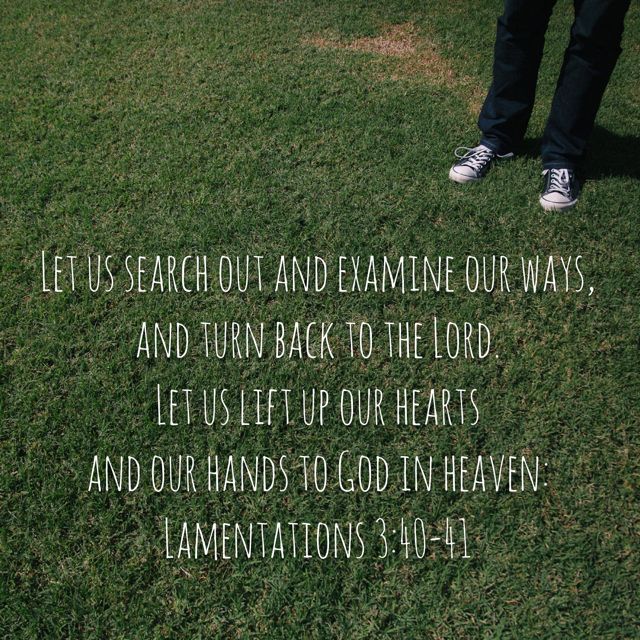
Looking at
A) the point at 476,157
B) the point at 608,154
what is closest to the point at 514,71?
the point at 476,157

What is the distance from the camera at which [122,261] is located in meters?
2.92

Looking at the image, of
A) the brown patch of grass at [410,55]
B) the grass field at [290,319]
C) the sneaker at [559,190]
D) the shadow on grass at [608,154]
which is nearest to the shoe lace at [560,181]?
the sneaker at [559,190]

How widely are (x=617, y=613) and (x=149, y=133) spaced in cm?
331

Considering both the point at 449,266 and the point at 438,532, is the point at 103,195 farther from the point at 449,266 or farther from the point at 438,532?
the point at 438,532

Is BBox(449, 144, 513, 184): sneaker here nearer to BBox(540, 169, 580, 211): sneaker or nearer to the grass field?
the grass field

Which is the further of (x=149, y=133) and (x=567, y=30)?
(x=567, y=30)

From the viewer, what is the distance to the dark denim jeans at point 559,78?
2975 millimetres

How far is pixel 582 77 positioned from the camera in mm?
3115

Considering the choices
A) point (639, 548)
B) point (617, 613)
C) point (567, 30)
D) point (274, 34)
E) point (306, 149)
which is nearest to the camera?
point (617, 613)

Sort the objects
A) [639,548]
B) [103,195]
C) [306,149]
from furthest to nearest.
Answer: [306,149], [103,195], [639,548]

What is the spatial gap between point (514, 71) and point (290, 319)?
185cm

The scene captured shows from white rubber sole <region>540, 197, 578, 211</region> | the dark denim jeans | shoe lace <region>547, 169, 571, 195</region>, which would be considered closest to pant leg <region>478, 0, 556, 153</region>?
the dark denim jeans

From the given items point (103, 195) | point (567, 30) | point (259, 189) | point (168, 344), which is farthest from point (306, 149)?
point (567, 30)

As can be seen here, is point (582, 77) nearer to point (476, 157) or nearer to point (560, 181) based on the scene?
point (560, 181)
